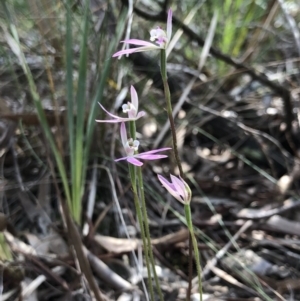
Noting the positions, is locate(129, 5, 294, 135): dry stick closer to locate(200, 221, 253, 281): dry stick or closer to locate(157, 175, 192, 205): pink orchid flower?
locate(200, 221, 253, 281): dry stick

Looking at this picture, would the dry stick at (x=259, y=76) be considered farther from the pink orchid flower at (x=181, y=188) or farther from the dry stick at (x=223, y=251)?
the pink orchid flower at (x=181, y=188)

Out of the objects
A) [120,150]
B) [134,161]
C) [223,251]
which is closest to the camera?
[134,161]

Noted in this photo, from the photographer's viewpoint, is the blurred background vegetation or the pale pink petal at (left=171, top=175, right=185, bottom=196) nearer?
the pale pink petal at (left=171, top=175, right=185, bottom=196)

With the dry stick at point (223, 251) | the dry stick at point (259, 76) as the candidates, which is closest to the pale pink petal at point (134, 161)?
the dry stick at point (223, 251)

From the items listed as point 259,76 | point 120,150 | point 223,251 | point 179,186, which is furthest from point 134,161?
point 259,76

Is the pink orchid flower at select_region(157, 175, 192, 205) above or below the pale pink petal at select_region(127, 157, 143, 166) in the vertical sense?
below

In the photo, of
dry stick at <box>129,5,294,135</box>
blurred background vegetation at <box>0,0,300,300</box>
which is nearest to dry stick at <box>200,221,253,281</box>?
blurred background vegetation at <box>0,0,300,300</box>

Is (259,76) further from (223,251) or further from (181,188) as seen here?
(181,188)

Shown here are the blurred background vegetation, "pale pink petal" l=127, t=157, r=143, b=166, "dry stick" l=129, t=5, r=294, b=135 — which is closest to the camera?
"pale pink petal" l=127, t=157, r=143, b=166

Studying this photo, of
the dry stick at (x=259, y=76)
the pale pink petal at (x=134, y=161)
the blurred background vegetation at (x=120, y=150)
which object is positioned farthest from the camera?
the dry stick at (x=259, y=76)

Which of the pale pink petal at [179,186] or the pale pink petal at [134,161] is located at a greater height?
the pale pink petal at [134,161]

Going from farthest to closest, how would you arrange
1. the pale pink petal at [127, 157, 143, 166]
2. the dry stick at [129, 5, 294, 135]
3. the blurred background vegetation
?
the dry stick at [129, 5, 294, 135] < the blurred background vegetation < the pale pink petal at [127, 157, 143, 166]
